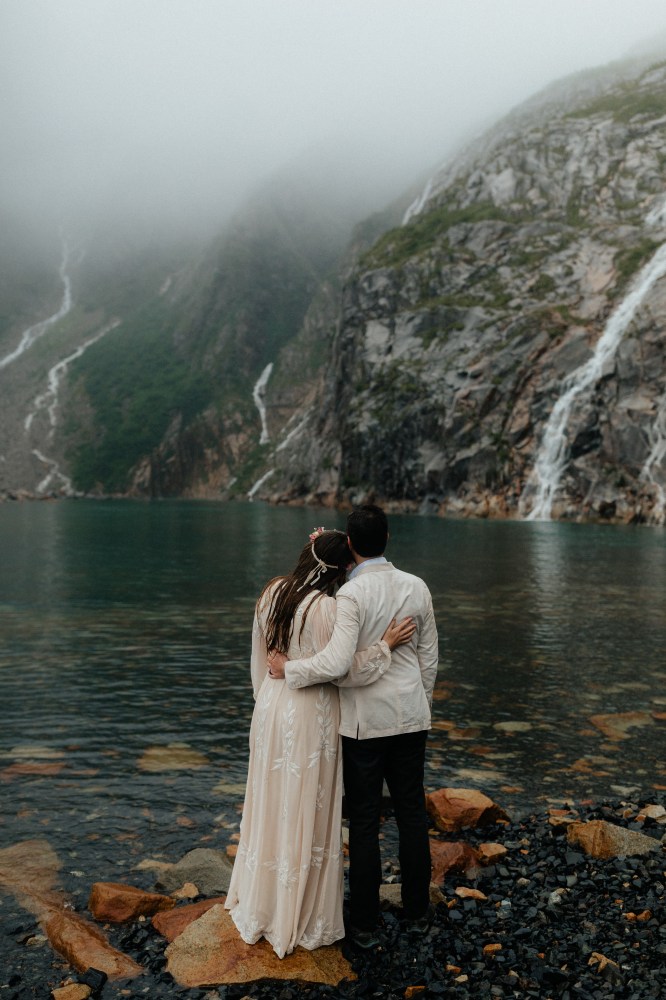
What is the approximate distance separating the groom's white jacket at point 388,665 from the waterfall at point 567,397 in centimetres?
8209

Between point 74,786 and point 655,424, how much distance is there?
81780mm

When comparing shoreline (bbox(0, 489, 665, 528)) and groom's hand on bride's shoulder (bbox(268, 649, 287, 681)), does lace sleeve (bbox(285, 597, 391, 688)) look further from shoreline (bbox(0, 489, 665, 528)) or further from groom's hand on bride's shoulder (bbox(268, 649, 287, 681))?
shoreline (bbox(0, 489, 665, 528))

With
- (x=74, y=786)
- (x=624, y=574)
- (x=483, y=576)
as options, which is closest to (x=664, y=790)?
(x=74, y=786)

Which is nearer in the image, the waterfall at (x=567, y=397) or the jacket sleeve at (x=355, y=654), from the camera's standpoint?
the jacket sleeve at (x=355, y=654)

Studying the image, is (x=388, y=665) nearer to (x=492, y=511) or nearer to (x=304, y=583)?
(x=304, y=583)

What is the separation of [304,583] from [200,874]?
386 centimetres

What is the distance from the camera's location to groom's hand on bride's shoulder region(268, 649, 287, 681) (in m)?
6.41

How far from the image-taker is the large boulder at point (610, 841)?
7996 mm

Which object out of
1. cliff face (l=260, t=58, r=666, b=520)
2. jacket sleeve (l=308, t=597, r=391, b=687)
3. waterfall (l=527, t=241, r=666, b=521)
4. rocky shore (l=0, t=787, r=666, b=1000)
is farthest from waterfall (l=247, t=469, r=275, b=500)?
jacket sleeve (l=308, t=597, r=391, b=687)

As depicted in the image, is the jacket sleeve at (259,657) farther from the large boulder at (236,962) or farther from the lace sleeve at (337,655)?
the large boulder at (236,962)

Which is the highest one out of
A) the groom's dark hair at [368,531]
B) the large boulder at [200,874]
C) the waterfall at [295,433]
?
the waterfall at [295,433]

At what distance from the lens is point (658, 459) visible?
79.1 m

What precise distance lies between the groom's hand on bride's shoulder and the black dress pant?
85cm

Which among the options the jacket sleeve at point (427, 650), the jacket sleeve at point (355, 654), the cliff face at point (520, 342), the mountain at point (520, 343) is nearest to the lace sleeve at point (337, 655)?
the jacket sleeve at point (355, 654)
